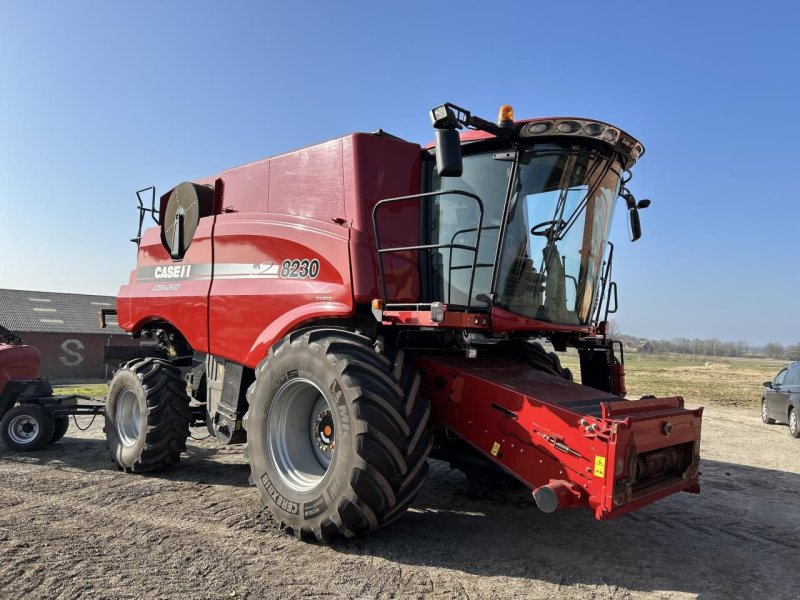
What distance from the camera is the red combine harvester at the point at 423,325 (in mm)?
4215

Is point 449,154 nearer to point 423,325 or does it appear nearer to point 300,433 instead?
point 423,325

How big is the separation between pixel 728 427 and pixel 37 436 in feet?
42.6

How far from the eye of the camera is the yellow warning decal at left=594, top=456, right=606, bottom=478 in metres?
3.88

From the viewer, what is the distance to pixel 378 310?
15.6 feet

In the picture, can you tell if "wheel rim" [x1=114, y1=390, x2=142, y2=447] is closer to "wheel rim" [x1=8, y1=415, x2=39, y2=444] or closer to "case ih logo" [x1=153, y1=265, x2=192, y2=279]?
"case ih logo" [x1=153, y1=265, x2=192, y2=279]

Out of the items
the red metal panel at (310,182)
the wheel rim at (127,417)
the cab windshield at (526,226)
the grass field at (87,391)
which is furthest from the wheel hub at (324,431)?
the grass field at (87,391)

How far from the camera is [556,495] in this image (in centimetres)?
387

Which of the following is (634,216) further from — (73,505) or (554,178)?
(73,505)

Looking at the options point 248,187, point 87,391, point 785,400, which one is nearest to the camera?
point 248,187

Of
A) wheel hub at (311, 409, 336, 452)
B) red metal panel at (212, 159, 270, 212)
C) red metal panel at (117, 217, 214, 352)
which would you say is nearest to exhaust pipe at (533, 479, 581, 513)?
wheel hub at (311, 409, 336, 452)

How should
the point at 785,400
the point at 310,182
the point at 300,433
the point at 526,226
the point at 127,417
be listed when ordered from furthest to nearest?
the point at 785,400 → the point at 127,417 → the point at 310,182 → the point at 300,433 → the point at 526,226

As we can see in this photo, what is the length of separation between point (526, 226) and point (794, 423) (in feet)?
34.9

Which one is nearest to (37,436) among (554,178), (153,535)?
(153,535)

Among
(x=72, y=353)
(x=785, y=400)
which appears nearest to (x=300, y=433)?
(x=785, y=400)
